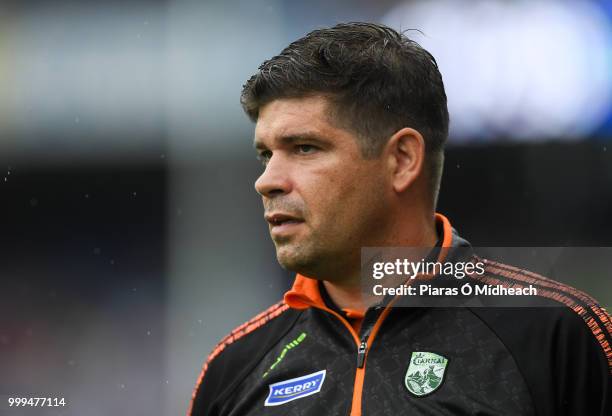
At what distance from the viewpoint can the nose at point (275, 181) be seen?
1.33 metres

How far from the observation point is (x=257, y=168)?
9.23 ft

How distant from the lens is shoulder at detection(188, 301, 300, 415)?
1467mm

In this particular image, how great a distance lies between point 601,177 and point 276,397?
1.67 m

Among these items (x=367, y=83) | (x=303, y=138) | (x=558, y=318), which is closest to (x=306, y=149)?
(x=303, y=138)

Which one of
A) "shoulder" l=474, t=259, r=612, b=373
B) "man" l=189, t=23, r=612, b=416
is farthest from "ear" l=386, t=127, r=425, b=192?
"shoulder" l=474, t=259, r=612, b=373

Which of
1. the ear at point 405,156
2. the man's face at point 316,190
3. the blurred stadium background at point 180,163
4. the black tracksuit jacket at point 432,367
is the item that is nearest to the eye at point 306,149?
the man's face at point 316,190

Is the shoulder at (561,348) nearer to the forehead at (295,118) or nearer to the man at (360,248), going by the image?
the man at (360,248)

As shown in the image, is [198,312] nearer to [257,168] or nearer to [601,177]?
[257,168]

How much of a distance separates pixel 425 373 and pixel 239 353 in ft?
1.19

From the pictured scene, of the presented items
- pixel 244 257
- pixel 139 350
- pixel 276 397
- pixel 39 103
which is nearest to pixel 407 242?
pixel 276 397

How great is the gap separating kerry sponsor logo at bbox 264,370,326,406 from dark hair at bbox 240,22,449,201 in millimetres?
349

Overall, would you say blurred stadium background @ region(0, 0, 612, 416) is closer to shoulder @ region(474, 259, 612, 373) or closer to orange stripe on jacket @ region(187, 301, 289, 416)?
orange stripe on jacket @ region(187, 301, 289, 416)

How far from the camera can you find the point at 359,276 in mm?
1391

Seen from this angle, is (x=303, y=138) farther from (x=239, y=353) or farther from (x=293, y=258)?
(x=239, y=353)
